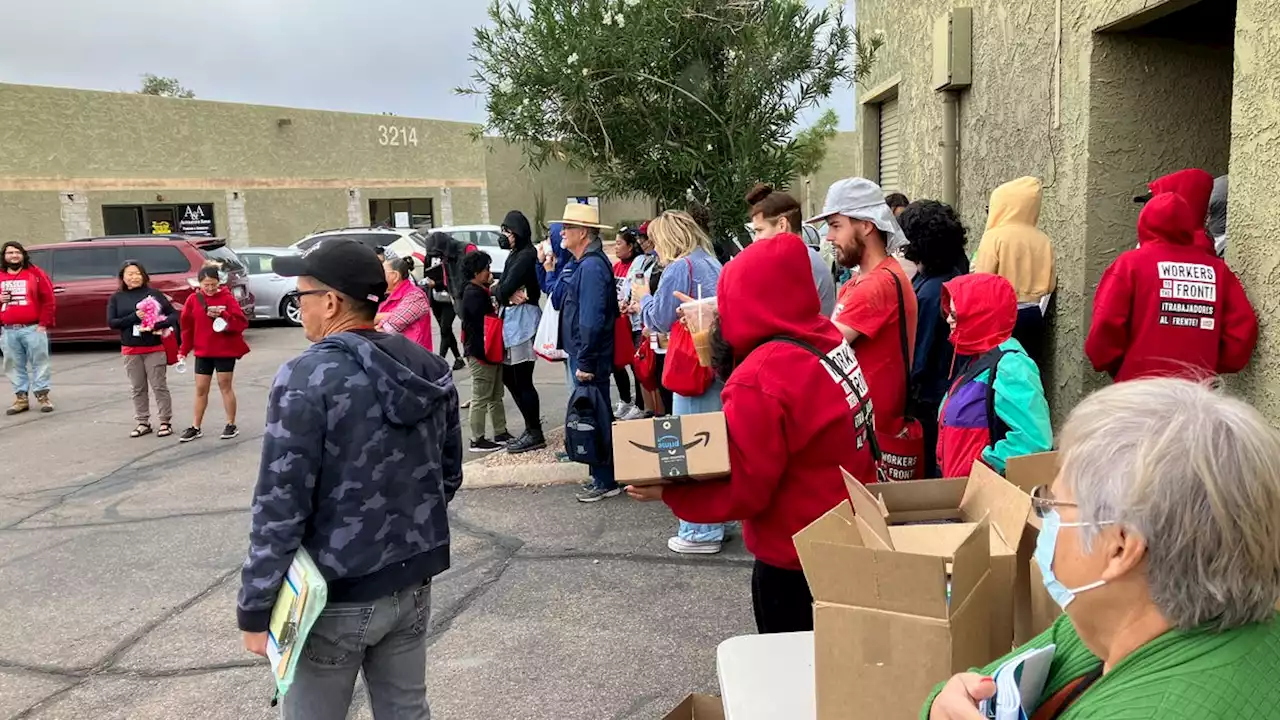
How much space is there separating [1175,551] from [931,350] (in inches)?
119

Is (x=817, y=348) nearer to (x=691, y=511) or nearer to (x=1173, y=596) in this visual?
(x=691, y=511)

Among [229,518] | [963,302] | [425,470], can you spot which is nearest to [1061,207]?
[963,302]

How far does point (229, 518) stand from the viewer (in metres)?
6.06

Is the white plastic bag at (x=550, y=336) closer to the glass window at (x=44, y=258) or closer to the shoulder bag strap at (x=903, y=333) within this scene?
the shoulder bag strap at (x=903, y=333)

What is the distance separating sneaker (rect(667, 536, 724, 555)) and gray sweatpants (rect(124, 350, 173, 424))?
19.0ft

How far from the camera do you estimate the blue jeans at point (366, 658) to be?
246 cm

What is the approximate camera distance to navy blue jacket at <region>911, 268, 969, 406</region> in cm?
407

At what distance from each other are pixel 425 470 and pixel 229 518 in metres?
4.17

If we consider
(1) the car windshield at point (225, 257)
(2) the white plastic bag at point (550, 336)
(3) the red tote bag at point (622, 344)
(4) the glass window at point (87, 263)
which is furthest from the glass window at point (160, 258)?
(3) the red tote bag at point (622, 344)

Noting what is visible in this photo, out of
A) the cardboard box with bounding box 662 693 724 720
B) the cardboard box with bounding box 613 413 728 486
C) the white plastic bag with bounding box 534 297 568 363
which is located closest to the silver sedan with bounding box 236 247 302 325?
the white plastic bag with bounding box 534 297 568 363

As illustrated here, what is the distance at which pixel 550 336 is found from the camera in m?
6.52

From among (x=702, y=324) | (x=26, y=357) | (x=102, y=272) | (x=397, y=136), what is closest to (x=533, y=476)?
(x=702, y=324)

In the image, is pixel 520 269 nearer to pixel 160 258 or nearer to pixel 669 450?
pixel 669 450

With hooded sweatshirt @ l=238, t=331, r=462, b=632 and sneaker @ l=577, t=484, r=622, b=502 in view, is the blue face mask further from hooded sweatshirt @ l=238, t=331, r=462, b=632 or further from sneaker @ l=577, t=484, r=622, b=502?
sneaker @ l=577, t=484, r=622, b=502
